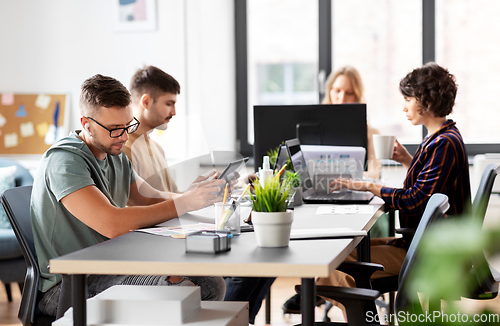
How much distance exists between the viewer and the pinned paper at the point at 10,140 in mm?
4078

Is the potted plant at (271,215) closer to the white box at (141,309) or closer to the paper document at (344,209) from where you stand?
the white box at (141,309)

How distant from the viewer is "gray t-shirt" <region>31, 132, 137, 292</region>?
150 centimetres


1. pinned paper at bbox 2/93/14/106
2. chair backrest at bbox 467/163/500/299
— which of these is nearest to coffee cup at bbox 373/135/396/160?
chair backrest at bbox 467/163/500/299

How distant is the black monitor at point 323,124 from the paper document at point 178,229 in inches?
35.0

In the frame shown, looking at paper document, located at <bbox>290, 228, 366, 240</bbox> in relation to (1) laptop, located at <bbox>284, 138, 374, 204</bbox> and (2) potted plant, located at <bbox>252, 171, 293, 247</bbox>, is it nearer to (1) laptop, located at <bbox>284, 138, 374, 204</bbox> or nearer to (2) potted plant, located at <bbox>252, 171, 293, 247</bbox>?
(2) potted plant, located at <bbox>252, 171, 293, 247</bbox>

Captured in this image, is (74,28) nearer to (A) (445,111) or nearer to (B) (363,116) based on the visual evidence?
(B) (363,116)

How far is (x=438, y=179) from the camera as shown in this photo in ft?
6.46

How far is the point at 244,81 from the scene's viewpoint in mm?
4145

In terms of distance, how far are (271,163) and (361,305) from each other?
1.16 meters

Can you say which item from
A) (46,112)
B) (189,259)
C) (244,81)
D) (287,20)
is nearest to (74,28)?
(46,112)

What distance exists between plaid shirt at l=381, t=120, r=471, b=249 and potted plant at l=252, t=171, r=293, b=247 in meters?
0.93

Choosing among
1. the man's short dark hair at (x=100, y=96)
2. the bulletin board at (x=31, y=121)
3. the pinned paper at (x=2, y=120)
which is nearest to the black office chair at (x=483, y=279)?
the man's short dark hair at (x=100, y=96)

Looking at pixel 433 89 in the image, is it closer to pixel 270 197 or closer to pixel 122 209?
pixel 270 197

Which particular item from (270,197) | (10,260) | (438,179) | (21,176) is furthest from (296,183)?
(21,176)
